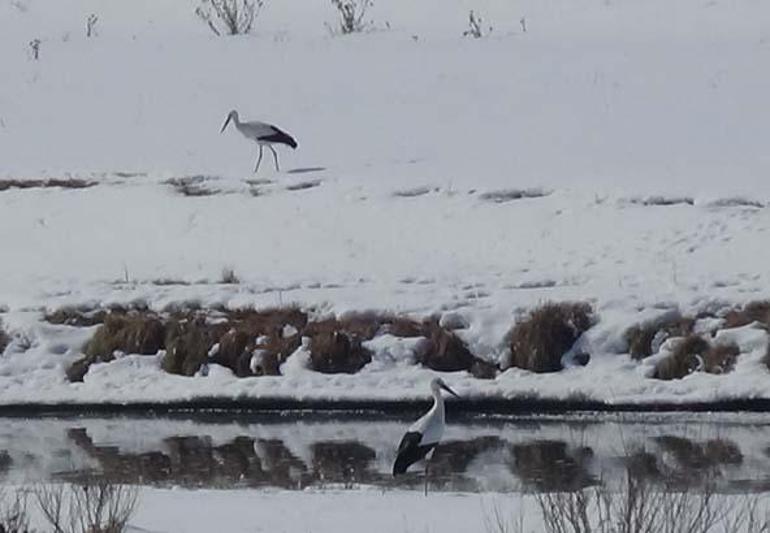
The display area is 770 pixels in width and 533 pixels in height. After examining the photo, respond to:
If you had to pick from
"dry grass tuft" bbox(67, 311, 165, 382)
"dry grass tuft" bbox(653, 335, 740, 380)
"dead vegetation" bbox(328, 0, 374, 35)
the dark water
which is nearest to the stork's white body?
the dark water

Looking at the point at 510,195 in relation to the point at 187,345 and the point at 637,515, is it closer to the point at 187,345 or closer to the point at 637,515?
the point at 187,345

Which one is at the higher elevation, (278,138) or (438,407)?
(278,138)

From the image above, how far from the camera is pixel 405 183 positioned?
28641 mm

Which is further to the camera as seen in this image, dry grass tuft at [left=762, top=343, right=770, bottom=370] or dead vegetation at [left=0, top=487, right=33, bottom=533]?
dry grass tuft at [left=762, top=343, right=770, bottom=370]

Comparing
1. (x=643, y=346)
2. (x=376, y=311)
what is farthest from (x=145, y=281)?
(x=643, y=346)

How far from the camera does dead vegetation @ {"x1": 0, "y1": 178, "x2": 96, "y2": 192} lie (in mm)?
29953

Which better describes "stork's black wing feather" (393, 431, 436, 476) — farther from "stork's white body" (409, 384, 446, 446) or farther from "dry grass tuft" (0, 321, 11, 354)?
"dry grass tuft" (0, 321, 11, 354)

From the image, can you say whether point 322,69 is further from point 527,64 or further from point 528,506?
point 528,506

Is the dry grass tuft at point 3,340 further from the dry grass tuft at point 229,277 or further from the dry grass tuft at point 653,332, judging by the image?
the dry grass tuft at point 653,332

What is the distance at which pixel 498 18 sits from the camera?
40219 millimetres

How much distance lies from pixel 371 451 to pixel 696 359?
13.9ft

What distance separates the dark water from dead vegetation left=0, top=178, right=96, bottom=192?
8855 millimetres

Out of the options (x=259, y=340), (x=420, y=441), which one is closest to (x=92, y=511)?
(x=420, y=441)

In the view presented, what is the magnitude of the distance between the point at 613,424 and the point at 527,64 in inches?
616
